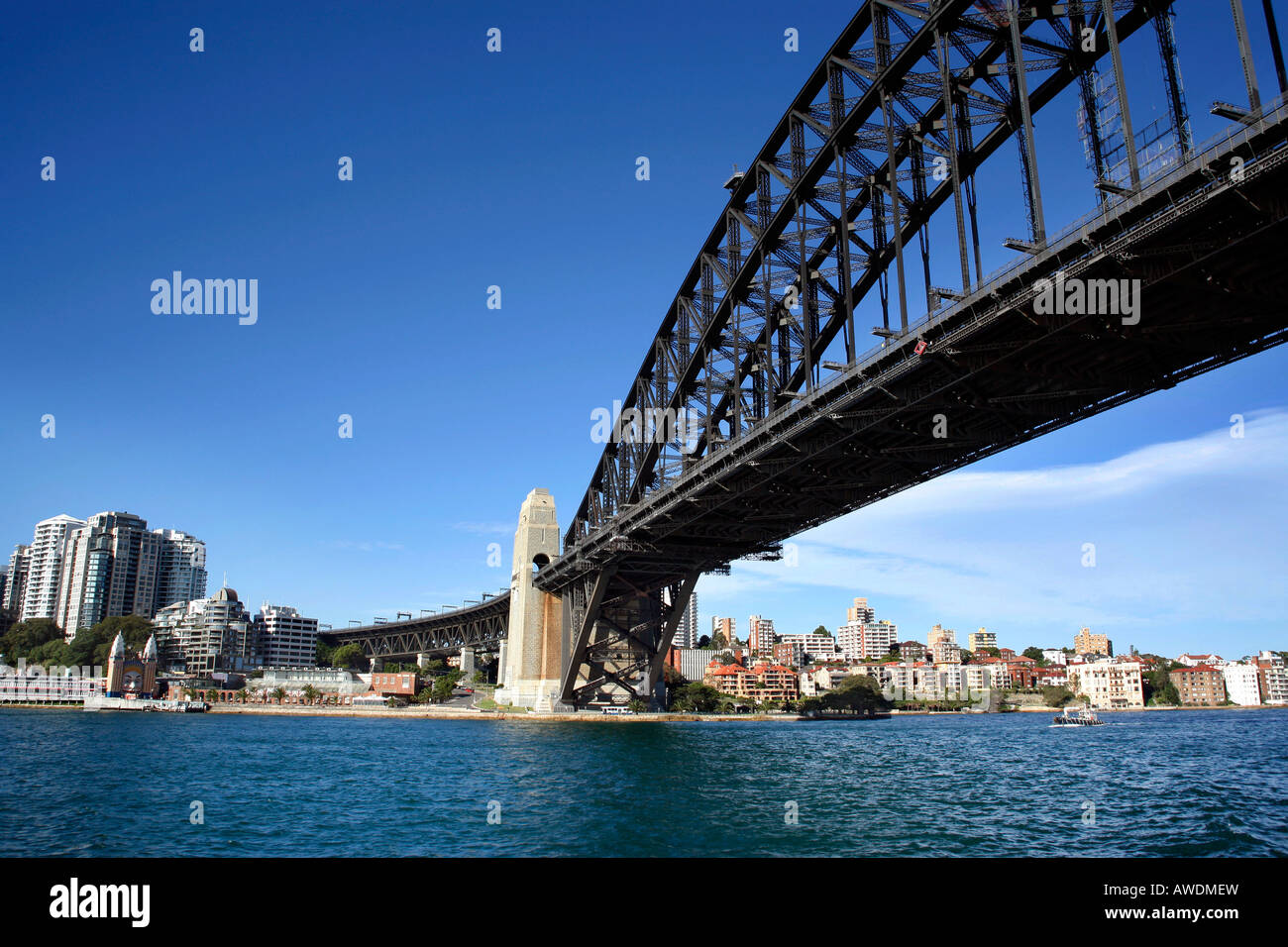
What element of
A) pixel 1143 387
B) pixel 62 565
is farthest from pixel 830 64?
pixel 62 565

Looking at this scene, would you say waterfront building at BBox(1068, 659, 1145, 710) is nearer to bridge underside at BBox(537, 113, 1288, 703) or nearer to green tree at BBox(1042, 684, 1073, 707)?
green tree at BBox(1042, 684, 1073, 707)

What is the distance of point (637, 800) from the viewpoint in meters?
26.0

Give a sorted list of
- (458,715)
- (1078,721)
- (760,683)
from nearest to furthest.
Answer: (1078,721) → (458,715) → (760,683)

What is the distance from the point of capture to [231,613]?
158 metres

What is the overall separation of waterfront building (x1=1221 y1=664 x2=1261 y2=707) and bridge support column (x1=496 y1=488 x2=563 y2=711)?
143019 millimetres

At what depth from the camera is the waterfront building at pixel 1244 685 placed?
15900 centimetres

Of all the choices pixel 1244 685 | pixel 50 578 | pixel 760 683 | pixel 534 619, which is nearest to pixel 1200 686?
pixel 1244 685

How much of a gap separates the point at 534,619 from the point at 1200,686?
140m

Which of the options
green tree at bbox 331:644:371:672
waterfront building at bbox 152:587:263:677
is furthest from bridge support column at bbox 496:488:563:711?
waterfront building at bbox 152:587:263:677

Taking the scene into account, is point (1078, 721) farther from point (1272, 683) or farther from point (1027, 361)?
point (1272, 683)

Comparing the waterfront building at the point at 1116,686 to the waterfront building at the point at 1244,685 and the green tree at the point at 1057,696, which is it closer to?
the green tree at the point at 1057,696

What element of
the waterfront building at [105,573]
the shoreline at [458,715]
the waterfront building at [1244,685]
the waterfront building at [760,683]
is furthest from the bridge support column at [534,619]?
the waterfront building at [105,573]
